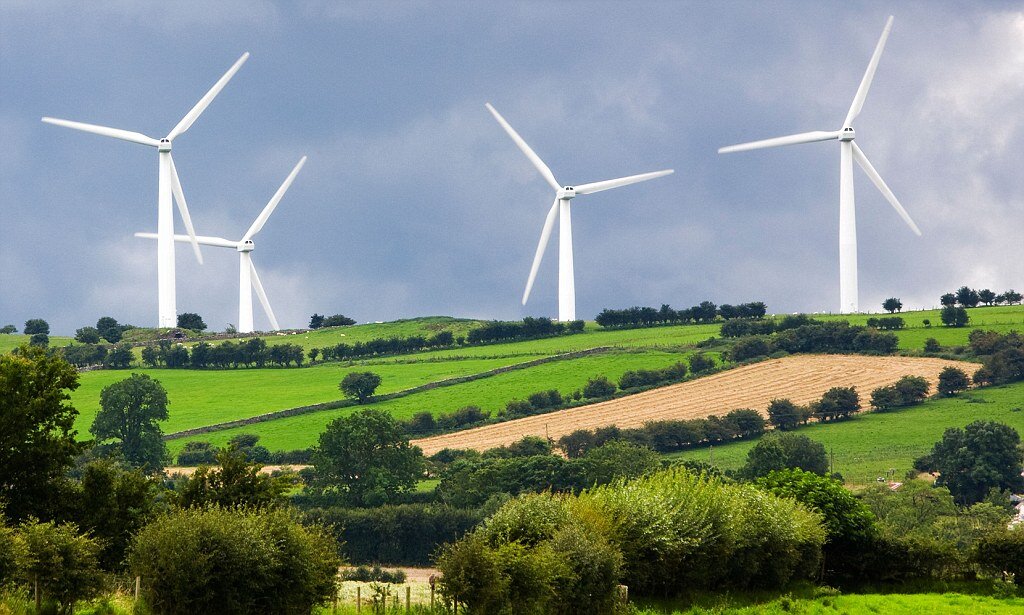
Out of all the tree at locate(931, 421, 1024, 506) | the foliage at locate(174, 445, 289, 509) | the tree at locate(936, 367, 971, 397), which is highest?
the tree at locate(936, 367, 971, 397)

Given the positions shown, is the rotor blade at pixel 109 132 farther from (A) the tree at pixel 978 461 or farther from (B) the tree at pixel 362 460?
(A) the tree at pixel 978 461

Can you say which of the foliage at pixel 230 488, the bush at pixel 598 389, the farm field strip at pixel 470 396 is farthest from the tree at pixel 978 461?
the foliage at pixel 230 488

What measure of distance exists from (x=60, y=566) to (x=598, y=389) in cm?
13843

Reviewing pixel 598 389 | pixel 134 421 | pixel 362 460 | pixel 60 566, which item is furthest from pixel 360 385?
pixel 60 566

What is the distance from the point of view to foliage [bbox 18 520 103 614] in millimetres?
47188

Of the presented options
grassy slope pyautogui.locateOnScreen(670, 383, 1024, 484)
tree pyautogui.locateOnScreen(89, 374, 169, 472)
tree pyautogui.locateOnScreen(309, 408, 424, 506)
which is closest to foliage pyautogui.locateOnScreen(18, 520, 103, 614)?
tree pyautogui.locateOnScreen(309, 408, 424, 506)

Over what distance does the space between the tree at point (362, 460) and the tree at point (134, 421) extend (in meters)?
24.4

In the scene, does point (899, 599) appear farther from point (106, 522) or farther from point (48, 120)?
point (48, 120)

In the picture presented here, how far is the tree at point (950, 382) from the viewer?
173000 mm

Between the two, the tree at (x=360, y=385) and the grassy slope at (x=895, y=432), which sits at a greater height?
the tree at (x=360, y=385)

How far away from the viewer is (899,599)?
209 feet

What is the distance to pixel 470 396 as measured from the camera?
18062 cm

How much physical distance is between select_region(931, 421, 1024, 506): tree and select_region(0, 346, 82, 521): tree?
331 feet

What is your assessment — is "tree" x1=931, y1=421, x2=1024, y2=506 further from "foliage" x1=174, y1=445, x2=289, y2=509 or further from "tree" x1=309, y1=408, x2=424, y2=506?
"foliage" x1=174, y1=445, x2=289, y2=509
